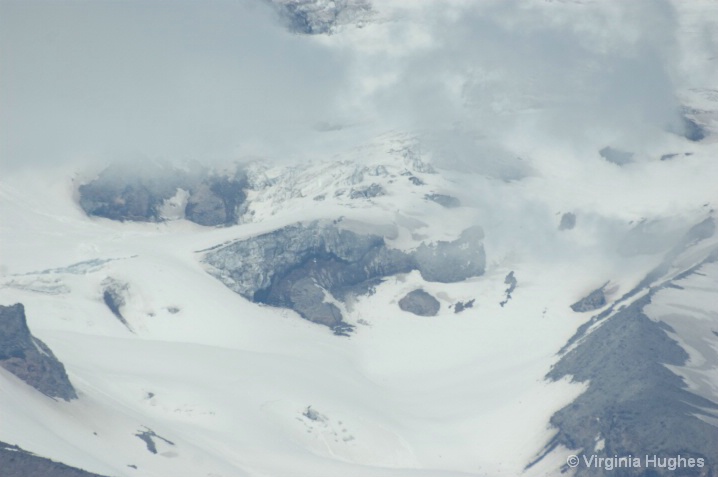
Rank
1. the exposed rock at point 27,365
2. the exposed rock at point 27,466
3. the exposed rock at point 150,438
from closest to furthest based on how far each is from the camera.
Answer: the exposed rock at point 27,466
the exposed rock at point 150,438
the exposed rock at point 27,365

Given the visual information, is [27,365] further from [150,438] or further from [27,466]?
[27,466]

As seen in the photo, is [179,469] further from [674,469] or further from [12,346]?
[674,469]

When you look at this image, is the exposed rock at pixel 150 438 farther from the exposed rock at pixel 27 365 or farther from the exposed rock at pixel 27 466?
the exposed rock at pixel 27 466

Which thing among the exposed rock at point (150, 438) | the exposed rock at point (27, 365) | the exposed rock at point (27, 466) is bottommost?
the exposed rock at point (150, 438)

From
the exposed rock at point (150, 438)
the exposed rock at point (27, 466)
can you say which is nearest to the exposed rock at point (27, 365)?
the exposed rock at point (150, 438)

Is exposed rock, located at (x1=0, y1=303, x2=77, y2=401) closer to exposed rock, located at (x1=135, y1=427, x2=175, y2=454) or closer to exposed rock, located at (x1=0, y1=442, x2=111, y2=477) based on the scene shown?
exposed rock, located at (x1=135, y1=427, x2=175, y2=454)

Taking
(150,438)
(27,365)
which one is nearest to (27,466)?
(150,438)

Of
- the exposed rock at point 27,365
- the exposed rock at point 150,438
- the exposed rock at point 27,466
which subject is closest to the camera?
the exposed rock at point 27,466

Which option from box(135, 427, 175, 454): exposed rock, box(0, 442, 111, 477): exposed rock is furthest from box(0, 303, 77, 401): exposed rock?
box(0, 442, 111, 477): exposed rock
